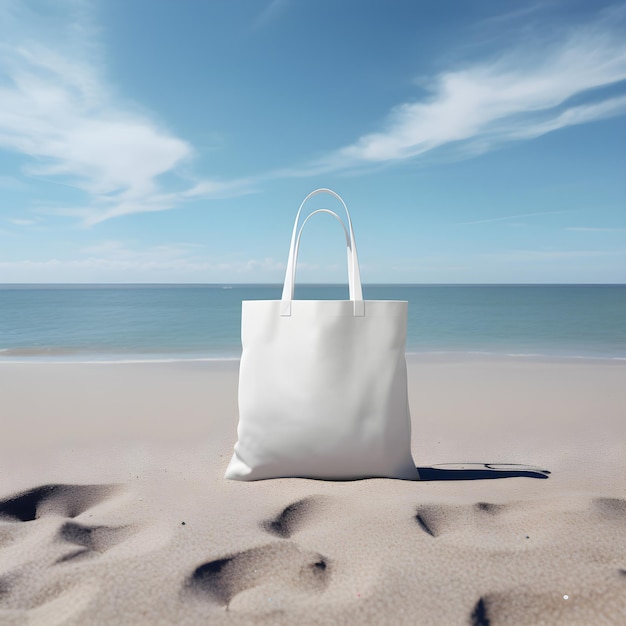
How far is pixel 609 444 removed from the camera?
133 inches

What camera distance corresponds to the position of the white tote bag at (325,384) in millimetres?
2480

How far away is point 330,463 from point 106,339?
10.7 m

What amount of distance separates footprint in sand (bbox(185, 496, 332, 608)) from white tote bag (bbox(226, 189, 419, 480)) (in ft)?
2.29

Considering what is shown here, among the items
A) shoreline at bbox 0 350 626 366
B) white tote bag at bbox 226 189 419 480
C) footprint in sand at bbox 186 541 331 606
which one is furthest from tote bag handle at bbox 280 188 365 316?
shoreline at bbox 0 350 626 366

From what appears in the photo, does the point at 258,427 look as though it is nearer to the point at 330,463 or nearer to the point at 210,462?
the point at 330,463

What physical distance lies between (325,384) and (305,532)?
0.65 m

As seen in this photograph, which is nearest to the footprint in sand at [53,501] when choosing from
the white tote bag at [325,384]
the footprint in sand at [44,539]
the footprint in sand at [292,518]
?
the footprint in sand at [44,539]

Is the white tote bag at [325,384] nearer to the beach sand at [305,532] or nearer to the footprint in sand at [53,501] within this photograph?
the beach sand at [305,532]

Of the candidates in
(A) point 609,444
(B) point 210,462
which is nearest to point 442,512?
(B) point 210,462

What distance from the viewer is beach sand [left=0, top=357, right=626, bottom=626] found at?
1.52m

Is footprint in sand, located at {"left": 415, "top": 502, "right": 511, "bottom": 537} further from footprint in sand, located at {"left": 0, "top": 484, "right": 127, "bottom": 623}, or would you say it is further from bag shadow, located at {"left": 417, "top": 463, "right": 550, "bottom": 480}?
footprint in sand, located at {"left": 0, "top": 484, "right": 127, "bottom": 623}

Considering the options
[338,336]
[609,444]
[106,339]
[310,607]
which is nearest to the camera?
[310,607]

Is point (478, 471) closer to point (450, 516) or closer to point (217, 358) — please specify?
point (450, 516)

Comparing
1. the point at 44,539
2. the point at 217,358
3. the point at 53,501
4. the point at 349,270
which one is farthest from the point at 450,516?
the point at 217,358
